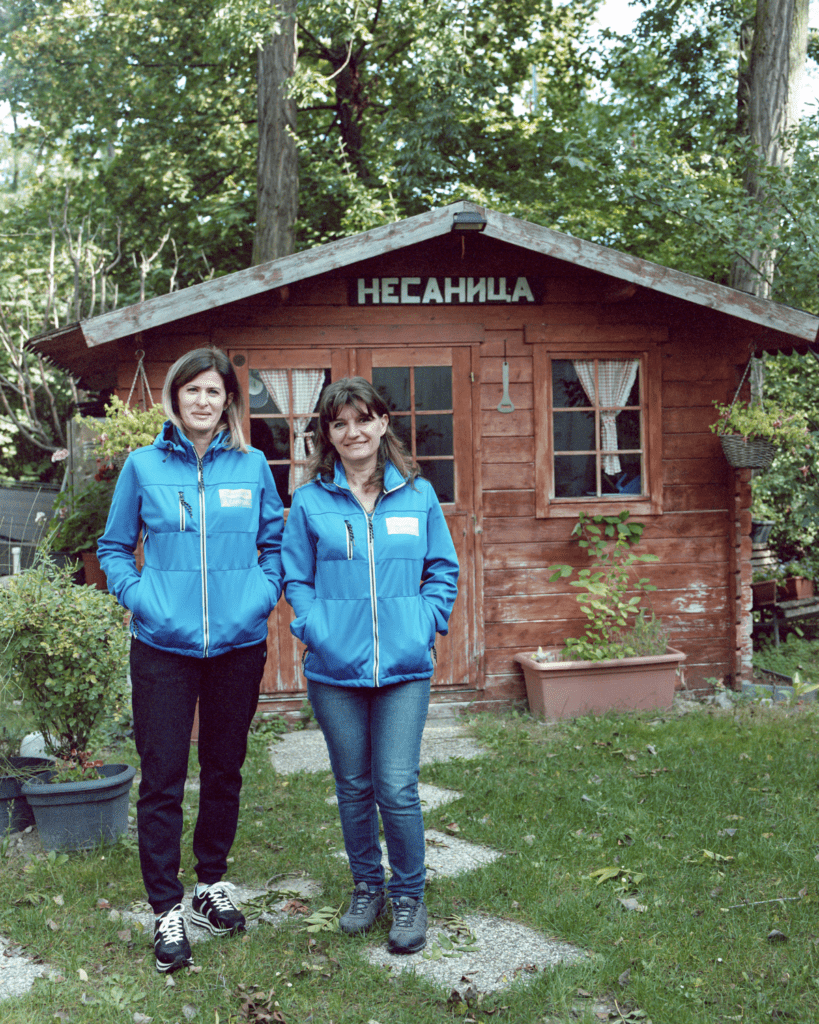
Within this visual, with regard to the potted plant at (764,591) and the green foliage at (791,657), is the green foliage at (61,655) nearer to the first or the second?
the green foliage at (791,657)

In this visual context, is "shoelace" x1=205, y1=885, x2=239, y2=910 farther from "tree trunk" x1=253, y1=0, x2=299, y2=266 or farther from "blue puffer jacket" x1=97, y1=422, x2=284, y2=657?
"tree trunk" x1=253, y1=0, x2=299, y2=266

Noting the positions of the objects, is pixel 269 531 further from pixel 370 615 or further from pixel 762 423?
pixel 762 423

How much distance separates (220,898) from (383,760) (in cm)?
82

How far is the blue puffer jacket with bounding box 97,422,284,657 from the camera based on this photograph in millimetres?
3105

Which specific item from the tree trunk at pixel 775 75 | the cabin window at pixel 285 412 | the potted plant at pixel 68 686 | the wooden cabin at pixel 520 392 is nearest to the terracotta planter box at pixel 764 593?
the wooden cabin at pixel 520 392

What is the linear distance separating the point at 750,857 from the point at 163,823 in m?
2.46

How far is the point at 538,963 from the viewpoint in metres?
3.17

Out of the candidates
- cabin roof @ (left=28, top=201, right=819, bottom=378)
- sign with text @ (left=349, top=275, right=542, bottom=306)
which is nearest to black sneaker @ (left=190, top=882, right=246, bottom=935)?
cabin roof @ (left=28, top=201, right=819, bottom=378)

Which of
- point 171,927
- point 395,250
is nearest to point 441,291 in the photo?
point 395,250

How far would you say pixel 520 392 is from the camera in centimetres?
698

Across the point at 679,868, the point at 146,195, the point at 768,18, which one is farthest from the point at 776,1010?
the point at 146,195

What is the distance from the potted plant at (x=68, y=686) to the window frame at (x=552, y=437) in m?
3.51

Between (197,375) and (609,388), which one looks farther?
(609,388)

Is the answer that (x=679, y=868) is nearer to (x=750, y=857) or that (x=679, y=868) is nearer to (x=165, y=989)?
(x=750, y=857)
